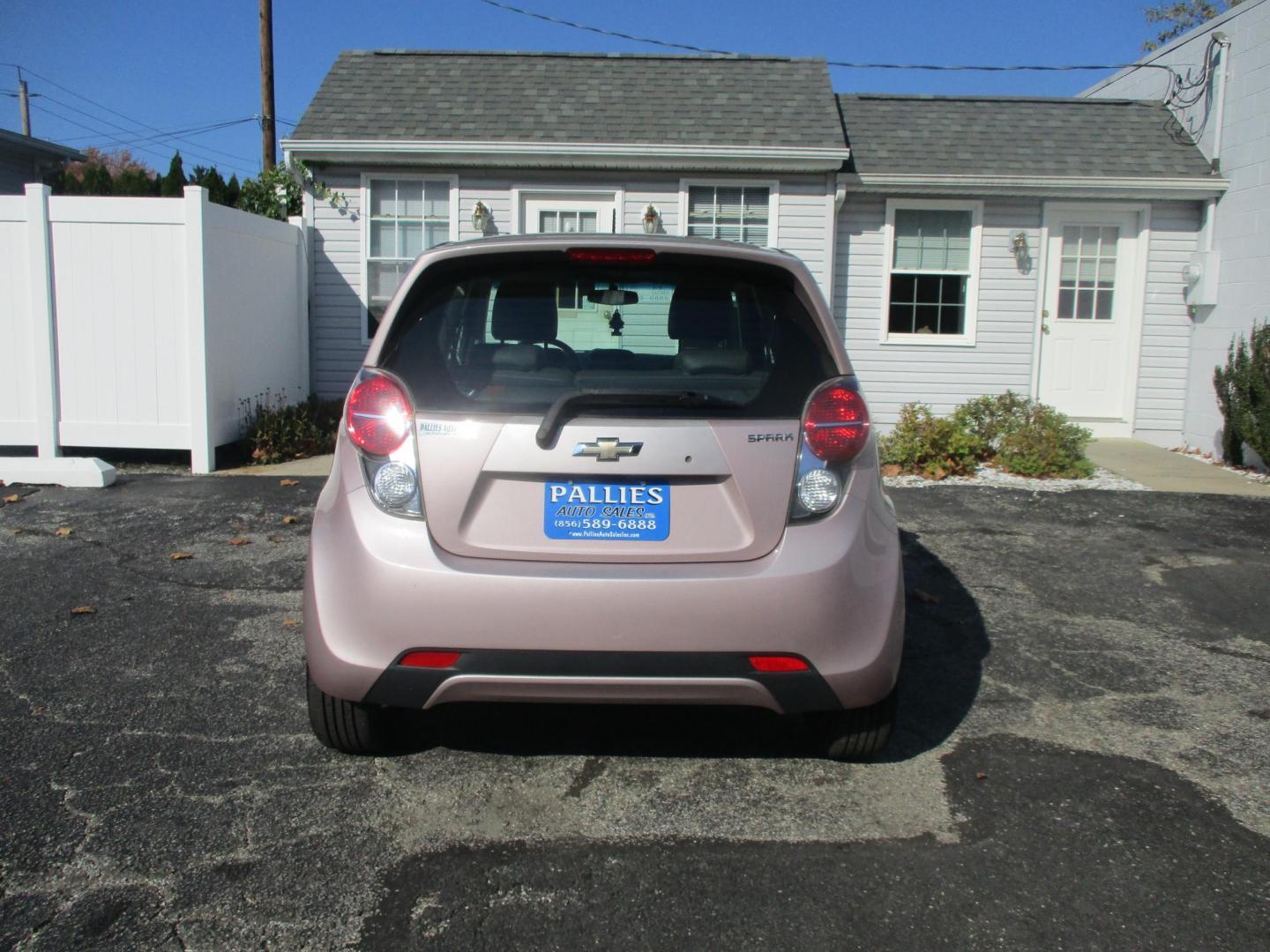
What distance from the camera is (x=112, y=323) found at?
9.12 metres

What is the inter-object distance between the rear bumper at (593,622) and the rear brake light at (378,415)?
154mm

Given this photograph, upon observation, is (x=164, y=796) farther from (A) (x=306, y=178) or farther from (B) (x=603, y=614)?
(A) (x=306, y=178)

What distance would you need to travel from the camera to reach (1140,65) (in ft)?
44.6

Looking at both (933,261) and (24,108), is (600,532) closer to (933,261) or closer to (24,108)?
(933,261)

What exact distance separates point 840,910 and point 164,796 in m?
1.98

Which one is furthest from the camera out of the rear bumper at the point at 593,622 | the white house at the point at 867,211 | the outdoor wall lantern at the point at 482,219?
the white house at the point at 867,211

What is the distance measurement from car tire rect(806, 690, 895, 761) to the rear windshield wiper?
107 centimetres

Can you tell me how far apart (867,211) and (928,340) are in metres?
1.61

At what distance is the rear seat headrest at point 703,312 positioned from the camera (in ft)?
10.9

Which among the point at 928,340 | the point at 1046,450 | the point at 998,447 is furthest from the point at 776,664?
the point at 928,340

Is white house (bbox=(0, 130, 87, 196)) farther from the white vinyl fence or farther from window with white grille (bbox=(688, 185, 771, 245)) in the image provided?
window with white grille (bbox=(688, 185, 771, 245))

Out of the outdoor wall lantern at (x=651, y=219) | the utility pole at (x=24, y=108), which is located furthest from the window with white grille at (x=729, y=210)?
the utility pole at (x=24, y=108)

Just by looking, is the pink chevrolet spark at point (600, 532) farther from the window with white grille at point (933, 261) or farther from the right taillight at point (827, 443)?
the window with white grille at point (933, 261)

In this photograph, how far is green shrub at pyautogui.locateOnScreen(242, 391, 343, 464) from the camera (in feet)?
32.1
